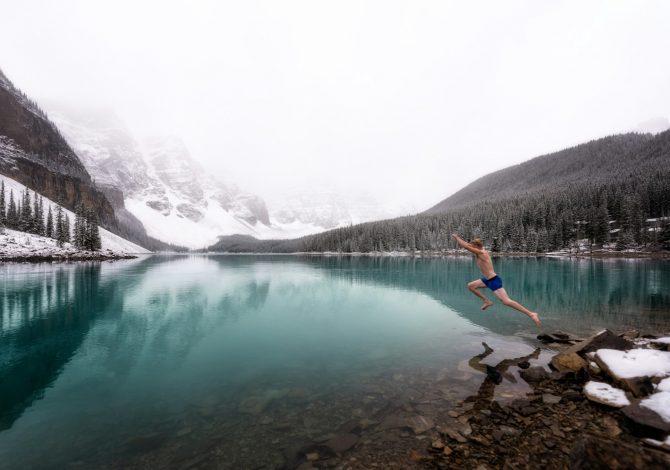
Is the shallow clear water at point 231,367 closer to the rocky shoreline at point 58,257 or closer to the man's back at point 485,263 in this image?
the man's back at point 485,263

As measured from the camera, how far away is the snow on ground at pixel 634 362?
11.4m

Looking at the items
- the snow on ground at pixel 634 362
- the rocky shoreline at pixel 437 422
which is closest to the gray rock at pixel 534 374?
the rocky shoreline at pixel 437 422

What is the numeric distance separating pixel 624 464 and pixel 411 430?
17.1 ft

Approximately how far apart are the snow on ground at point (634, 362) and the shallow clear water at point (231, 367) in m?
3.65

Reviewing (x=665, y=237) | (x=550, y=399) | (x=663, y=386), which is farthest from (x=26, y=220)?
(x=665, y=237)

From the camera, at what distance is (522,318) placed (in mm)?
26141

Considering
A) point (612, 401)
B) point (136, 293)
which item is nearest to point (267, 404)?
point (612, 401)

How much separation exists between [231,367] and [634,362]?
1693 cm

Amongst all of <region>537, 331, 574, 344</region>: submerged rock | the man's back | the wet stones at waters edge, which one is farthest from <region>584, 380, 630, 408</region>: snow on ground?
<region>537, 331, 574, 344</region>: submerged rock

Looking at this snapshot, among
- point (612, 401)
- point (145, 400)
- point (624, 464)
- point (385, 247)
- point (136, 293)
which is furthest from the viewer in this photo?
point (385, 247)

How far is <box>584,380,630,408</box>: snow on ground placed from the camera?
10544mm

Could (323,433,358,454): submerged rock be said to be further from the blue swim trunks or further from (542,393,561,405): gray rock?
the blue swim trunks

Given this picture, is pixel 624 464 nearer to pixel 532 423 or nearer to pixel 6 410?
pixel 532 423

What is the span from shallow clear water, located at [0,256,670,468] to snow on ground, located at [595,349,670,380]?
365 cm
